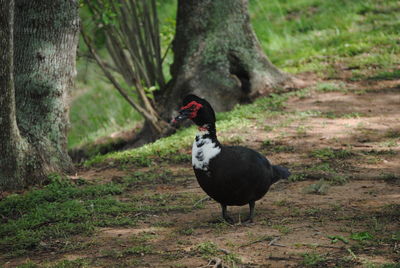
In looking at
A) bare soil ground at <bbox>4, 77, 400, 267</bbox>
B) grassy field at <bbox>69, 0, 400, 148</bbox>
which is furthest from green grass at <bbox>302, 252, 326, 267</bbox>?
grassy field at <bbox>69, 0, 400, 148</bbox>

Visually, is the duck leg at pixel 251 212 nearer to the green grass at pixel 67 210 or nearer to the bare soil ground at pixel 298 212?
the bare soil ground at pixel 298 212

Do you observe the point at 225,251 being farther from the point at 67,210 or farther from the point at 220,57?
the point at 220,57

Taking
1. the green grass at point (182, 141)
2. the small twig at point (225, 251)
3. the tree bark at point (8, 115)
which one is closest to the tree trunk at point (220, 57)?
the green grass at point (182, 141)

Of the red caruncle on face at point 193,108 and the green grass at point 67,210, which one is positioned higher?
the red caruncle on face at point 193,108

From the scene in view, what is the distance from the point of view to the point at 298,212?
4918 mm

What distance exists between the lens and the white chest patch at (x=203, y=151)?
4.56 m

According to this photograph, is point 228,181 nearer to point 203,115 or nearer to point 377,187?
point 203,115

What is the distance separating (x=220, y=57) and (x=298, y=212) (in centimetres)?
452

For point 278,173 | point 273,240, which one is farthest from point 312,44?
point 273,240

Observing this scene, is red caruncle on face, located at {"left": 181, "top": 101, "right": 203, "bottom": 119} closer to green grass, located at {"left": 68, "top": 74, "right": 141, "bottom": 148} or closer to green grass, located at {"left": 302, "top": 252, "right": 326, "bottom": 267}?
green grass, located at {"left": 302, "top": 252, "right": 326, "bottom": 267}

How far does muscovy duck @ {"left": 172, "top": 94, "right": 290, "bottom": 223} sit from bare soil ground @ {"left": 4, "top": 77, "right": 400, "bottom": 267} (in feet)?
0.89

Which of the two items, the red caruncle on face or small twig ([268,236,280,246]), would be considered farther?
the red caruncle on face

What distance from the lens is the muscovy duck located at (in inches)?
178

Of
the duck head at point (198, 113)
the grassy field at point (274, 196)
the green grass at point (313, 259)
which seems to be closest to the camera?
the green grass at point (313, 259)
